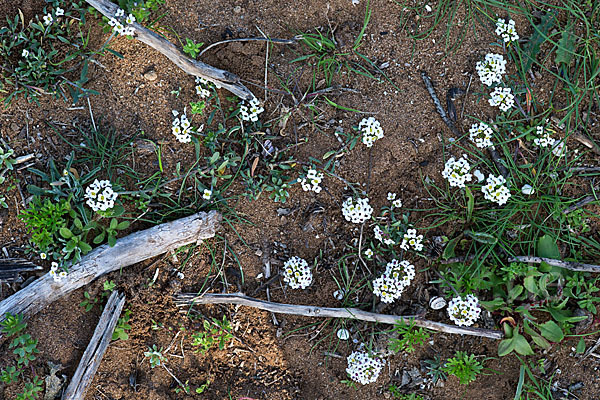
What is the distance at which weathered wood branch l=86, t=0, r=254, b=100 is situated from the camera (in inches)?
147

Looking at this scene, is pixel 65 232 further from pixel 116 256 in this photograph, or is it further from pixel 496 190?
pixel 496 190

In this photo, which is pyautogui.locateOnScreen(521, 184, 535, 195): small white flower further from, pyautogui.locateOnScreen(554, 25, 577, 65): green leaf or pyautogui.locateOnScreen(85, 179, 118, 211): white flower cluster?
pyautogui.locateOnScreen(85, 179, 118, 211): white flower cluster

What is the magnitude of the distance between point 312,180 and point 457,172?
47.3 inches

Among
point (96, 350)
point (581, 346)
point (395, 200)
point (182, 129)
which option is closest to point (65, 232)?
point (96, 350)

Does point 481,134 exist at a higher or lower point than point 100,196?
higher

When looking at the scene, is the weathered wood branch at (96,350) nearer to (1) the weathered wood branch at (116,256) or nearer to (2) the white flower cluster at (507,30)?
(1) the weathered wood branch at (116,256)

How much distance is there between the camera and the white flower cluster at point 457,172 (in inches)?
153

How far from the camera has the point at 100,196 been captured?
358 cm

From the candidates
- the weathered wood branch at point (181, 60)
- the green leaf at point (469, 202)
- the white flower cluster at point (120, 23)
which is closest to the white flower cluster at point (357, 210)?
the green leaf at point (469, 202)

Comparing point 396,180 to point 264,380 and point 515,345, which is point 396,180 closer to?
point 515,345

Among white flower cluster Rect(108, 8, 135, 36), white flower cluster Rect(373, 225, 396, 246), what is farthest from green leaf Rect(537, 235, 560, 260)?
white flower cluster Rect(108, 8, 135, 36)

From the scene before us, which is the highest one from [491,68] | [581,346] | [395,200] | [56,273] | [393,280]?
[491,68]

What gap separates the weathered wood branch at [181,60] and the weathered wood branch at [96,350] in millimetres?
1892

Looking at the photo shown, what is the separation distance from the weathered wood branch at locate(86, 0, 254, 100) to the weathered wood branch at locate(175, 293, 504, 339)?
167 cm
